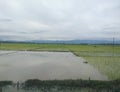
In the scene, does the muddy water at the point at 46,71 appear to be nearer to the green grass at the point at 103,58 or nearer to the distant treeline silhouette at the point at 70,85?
the green grass at the point at 103,58

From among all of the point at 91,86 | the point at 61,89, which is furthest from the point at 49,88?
the point at 91,86

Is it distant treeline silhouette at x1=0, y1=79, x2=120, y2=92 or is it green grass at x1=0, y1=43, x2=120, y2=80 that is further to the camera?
green grass at x1=0, y1=43, x2=120, y2=80

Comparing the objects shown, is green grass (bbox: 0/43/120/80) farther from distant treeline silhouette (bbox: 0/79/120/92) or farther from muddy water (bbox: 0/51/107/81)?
distant treeline silhouette (bbox: 0/79/120/92)

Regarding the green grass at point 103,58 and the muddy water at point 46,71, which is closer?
the muddy water at point 46,71

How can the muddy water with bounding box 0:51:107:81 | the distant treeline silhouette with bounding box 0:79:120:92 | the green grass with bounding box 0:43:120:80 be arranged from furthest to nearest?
the green grass with bounding box 0:43:120:80 → the muddy water with bounding box 0:51:107:81 → the distant treeline silhouette with bounding box 0:79:120:92

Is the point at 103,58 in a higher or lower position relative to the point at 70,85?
lower

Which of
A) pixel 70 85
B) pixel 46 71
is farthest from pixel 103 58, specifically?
pixel 70 85

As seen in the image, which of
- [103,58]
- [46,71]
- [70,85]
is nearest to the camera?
[70,85]

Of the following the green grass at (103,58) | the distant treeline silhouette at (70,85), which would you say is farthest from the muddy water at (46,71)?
the distant treeline silhouette at (70,85)

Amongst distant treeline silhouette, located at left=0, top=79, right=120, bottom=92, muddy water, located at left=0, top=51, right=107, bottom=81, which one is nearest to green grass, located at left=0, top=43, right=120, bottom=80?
muddy water, located at left=0, top=51, right=107, bottom=81

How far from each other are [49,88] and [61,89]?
48 centimetres

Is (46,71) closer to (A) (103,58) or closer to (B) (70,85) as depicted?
(B) (70,85)

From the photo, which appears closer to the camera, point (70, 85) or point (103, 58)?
point (70, 85)

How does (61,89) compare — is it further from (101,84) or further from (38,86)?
(101,84)
